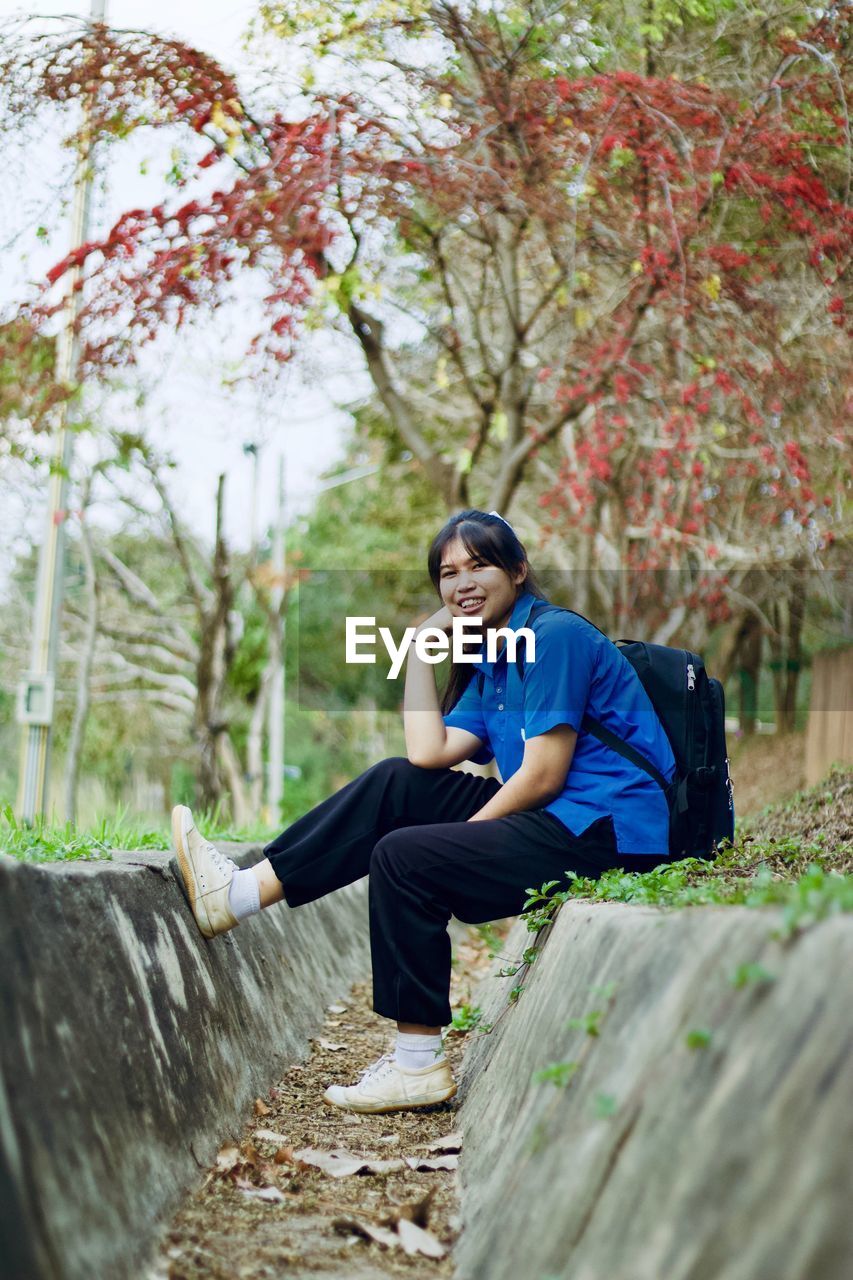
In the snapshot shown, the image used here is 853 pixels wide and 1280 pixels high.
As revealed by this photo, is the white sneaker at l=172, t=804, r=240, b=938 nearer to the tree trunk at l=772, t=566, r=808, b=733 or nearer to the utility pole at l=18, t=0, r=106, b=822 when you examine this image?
the utility pole at l=18, t=0, r=106, b=822

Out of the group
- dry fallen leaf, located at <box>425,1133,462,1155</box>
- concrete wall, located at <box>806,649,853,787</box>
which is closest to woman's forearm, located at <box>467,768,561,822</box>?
dry fallen leaf, located at <box>425,1133,462,1155</box>

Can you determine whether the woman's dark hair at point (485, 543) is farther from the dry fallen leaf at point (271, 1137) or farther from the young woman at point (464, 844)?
the dry fallen leaf at point (271, 1137)

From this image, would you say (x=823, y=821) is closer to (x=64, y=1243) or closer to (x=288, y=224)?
(x=288, y=224)

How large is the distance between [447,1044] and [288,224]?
13.4 ft

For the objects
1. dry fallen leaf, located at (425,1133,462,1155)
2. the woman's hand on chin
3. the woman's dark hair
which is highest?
the woman's dark hair

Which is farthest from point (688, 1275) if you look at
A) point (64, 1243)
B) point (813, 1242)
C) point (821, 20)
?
point (821, 20)

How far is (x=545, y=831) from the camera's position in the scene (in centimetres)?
393

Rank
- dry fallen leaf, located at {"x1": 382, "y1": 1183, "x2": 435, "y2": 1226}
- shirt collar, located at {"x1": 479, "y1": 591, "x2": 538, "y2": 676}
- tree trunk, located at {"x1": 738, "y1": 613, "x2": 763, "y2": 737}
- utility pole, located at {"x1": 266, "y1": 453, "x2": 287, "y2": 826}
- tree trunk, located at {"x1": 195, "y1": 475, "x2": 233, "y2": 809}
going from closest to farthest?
dry fallen leaf, located at {"x1": 382, "y1": 1183, "x2": 435, "y2": 1226}, shirt collar, located at {"x1": 479, "y1": 591, "x2": 538, "y2": 676}, tree trunk, located at {"x1": 195, "y1": 475, "x2": 233, "y2": 809}, tree trunk, located at {"x1": 738, "y1": 613, "x2": 763, "y2": 737}, utility pole, located at {"x1": 266, "y1": 453, "x2": 287, "y2": 826}

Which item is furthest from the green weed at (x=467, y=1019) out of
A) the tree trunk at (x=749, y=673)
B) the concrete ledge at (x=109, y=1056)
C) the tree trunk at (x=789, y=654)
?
the tree trunk at (x=749, y=673)

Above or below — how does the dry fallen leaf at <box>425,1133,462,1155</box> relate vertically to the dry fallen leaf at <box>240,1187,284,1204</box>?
below

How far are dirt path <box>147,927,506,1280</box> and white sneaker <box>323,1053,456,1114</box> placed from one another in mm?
58

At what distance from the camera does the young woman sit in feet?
12.8

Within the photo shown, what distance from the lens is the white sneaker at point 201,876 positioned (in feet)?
13.1

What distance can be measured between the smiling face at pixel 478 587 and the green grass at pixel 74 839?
1.39m
